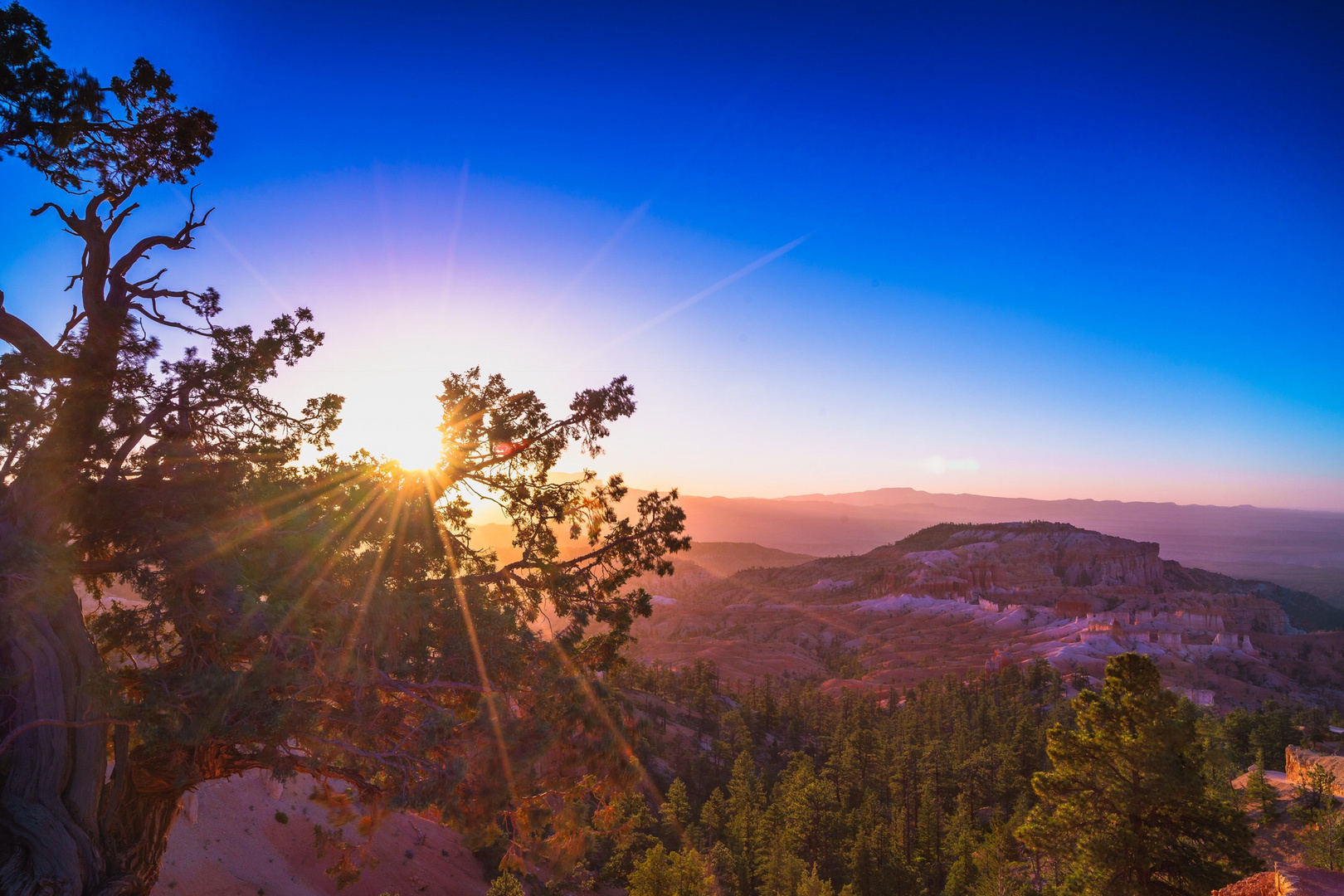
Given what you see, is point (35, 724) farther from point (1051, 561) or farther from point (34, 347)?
point (1051, 561)

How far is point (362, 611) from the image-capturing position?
758 centimetres

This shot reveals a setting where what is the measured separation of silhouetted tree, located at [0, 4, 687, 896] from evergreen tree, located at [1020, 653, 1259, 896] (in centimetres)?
916

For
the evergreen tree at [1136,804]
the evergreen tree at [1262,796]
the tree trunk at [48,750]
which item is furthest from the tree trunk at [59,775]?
the evergreen tree at [1262,796]

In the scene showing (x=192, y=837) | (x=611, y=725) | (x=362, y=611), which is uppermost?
(x=362, y=611)

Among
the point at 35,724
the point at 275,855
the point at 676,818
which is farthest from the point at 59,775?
the point at 676,818

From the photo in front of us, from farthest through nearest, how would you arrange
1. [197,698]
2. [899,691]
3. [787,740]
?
[899,691] → [787,740] → [197,698]

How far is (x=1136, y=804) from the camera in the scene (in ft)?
36.8

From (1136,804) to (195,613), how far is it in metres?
14.9

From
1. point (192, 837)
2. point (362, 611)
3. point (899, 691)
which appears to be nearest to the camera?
point (362, 611)

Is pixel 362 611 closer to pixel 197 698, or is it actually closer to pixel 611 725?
pixel 197 698

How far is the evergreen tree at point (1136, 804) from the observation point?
10688 millimetres

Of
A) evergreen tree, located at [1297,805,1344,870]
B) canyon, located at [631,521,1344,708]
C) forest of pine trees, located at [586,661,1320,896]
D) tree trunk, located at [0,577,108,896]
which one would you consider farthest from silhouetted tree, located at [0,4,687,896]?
canyon, located at [631,521,1344,708]

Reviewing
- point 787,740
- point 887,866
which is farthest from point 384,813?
point 787,740

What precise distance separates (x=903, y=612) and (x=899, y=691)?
42.1 m
